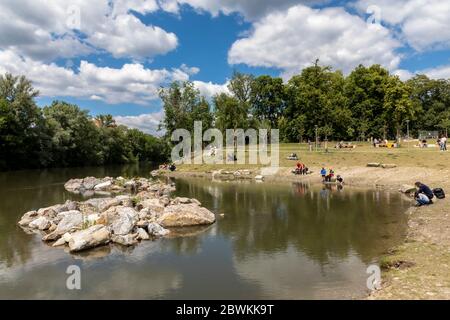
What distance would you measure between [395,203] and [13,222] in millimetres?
27552

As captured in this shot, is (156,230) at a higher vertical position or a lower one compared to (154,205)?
lower

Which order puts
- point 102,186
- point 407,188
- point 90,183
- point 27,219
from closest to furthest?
point 27,219 → point 407,188 → point 102,186 → point 90,183

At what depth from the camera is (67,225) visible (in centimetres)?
2070

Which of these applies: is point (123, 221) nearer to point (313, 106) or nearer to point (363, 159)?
point (363, 159)

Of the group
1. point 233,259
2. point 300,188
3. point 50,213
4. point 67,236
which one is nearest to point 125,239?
point 67,236

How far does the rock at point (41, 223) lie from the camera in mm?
21938

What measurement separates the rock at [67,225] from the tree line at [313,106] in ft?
191

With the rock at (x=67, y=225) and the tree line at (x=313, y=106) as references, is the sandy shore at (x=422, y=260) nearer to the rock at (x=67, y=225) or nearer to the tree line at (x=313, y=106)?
the rock at (x=67, y=225)

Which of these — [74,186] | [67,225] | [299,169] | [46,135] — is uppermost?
[46,135]

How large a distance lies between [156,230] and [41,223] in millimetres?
7107

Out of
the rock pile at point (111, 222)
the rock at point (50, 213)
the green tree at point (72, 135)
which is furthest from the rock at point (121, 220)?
the green tree at point (72, 135)

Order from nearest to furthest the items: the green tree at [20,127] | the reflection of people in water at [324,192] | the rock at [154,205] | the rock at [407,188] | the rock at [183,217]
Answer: the rock at [183,217] < the rock at [154,205] < the reflection of people in water at [324,192] < the rock at [407,188] < the green tree at [20,127]

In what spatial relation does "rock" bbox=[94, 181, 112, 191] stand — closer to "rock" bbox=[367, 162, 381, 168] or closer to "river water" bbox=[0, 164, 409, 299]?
"river water" bbox=[0, 164, 409, 299]
